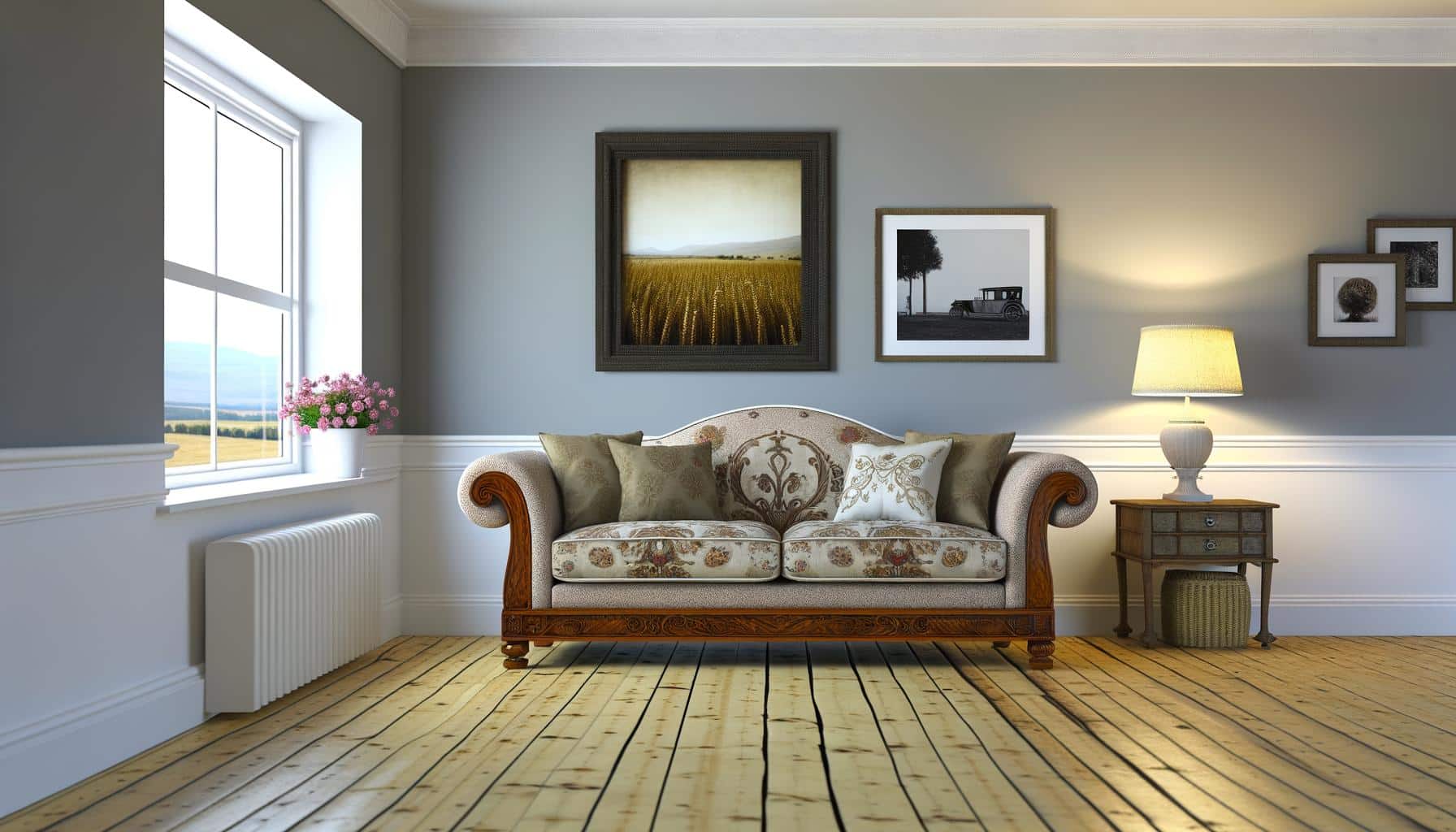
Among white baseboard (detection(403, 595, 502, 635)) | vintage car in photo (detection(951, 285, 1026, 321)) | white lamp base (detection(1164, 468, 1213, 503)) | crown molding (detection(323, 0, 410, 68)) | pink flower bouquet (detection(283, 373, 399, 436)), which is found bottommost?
white baseboard (detection(403, 595, 502, 635))

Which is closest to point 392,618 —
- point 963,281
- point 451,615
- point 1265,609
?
point 451,615

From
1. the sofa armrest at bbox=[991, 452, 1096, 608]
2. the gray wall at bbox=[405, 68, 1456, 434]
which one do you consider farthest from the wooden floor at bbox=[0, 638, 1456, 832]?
the gray wall at bbox=[405, 68, 1456, 434]

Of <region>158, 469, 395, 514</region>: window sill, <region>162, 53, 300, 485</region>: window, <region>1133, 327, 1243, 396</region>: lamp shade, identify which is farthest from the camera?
<region>1133, 327, 1243, 396</region>: lamp shade

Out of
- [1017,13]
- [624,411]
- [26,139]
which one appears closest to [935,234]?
[1017,13]

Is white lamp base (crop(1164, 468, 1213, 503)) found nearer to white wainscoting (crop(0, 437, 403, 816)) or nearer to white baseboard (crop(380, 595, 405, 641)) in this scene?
white baseboard (crop(380, 595, 405, 641))

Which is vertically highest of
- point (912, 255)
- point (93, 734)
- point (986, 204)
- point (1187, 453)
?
point (986, 204)

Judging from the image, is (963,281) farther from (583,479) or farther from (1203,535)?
(583,479)

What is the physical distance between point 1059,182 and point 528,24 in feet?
8.17

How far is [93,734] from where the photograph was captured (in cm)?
263

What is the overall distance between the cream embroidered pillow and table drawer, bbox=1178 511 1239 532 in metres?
1.01

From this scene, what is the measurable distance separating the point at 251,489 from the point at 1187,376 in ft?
11.7

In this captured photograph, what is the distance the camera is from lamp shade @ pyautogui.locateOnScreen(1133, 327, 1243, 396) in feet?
14.0

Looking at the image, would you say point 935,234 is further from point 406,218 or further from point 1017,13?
point 406,218

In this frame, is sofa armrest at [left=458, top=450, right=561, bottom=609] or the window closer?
the window
